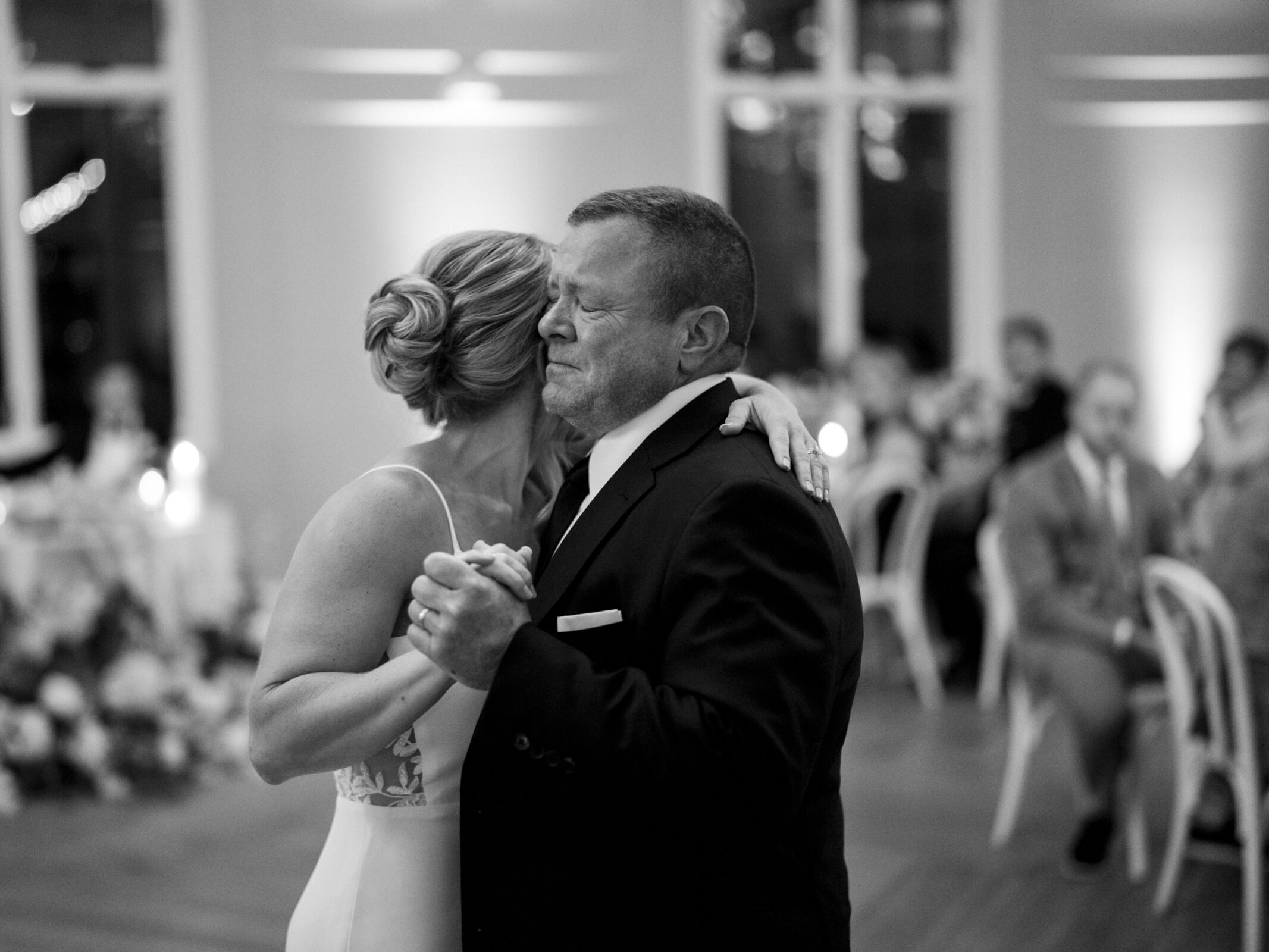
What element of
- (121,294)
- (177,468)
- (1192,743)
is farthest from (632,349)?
(121,294)

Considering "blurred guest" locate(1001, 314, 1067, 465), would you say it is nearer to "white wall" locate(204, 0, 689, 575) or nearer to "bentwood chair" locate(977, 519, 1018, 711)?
"bentwood chair" locate(977, 519, 1018, 711)

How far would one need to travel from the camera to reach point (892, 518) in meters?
6.21

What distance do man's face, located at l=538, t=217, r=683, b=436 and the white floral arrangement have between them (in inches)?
141

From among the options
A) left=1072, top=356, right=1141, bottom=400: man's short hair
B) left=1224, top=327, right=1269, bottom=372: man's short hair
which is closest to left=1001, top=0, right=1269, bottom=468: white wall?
left=1224, top=327, right=1269, bottom=372: man's short hair

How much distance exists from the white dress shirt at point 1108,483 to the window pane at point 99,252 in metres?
5.49

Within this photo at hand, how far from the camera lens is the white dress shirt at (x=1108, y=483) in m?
4.00

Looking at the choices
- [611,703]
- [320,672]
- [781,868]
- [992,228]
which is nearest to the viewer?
[611,703]

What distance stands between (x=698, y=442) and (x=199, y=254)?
6.77 meters

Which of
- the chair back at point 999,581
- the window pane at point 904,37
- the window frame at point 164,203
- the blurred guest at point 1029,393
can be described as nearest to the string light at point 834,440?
the blurred guest at point 1029,393

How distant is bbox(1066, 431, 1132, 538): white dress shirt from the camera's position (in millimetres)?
4004

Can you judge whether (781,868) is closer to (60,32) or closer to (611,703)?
(611,703)

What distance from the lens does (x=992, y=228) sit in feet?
27.0

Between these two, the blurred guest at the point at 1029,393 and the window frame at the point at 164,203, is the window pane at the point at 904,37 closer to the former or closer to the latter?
the blurred guest at the point at 1029,393

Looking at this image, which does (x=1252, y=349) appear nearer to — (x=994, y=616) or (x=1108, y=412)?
(x=994, y=616)
